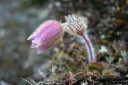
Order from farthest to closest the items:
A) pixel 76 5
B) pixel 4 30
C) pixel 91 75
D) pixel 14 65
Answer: pixel 4 30
pixel 14 65
pixel 76 5
pixel 91 75

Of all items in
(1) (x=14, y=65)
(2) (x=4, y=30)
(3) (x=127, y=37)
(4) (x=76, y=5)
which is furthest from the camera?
(2) (x=4, y=30)

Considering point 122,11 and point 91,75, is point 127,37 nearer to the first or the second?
point 122,11

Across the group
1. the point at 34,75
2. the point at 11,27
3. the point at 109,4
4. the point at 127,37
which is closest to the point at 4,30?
the point at 11,27

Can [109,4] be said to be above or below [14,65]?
above

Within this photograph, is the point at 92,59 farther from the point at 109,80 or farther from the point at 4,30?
the point at 4,30

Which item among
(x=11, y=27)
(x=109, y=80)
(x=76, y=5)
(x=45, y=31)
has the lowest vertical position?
(x=109, y=80)

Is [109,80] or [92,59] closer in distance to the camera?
[109,80]
